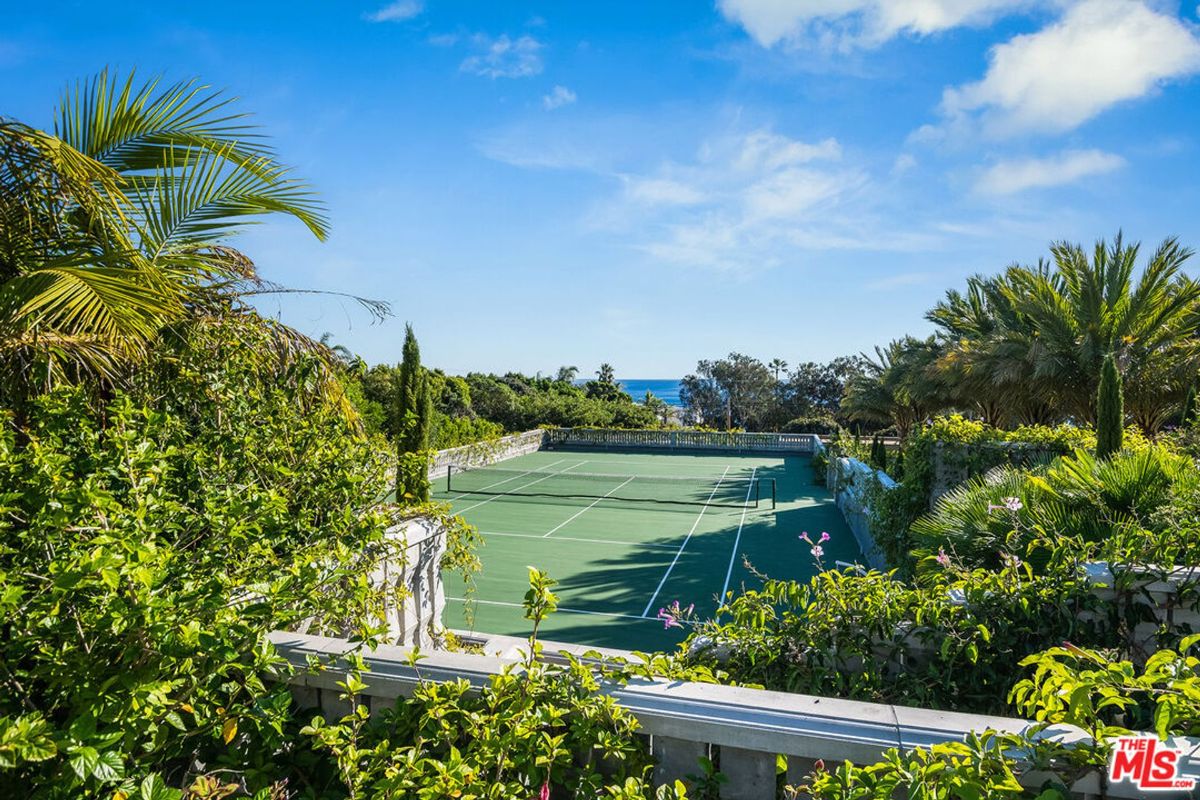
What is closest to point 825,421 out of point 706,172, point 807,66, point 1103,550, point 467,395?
point 467,395

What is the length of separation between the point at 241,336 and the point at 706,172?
10372mm

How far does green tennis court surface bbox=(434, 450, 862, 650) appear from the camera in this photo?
9.14 metres

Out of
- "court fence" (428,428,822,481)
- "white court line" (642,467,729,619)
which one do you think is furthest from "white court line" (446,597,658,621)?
"court fence" (428,428,822,481)

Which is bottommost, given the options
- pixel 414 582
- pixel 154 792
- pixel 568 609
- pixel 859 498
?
pixel 568 609

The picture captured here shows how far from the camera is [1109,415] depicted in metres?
8.98

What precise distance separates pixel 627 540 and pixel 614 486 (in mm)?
7900

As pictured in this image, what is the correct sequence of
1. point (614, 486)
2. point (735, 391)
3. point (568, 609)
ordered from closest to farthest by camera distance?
point (568, 609)
point (614, 486)
point (735, 391)

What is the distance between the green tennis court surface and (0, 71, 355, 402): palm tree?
340 centimetres

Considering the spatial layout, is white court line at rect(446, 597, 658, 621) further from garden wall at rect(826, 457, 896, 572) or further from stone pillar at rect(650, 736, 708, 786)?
stone pillar at rect(650, 736, 708, 786)

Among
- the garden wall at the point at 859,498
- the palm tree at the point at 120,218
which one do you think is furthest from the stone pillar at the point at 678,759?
the garden wall at the point at 859,498

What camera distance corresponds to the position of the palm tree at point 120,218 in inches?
122

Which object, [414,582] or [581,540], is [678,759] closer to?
[414,582]

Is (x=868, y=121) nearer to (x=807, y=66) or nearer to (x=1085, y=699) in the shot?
(x=807, y=66)

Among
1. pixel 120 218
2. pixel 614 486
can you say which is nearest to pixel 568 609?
pixel 120 218
